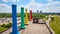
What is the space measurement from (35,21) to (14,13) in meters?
9.59

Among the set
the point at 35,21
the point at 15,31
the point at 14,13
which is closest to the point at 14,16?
the point at 14,13

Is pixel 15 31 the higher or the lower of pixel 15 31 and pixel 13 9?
the lower

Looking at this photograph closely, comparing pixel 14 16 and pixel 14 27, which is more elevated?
pixel 14 16

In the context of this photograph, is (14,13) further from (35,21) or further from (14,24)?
(35,21)

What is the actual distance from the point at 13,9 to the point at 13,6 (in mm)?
122

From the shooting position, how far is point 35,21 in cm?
1542

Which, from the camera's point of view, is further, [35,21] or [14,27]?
[35,21]

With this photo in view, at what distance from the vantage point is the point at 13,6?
5852 mm

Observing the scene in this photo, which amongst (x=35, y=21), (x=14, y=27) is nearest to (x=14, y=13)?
(x=14, y=27)

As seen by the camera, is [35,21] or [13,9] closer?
[13,9]

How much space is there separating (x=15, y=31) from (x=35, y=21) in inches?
373

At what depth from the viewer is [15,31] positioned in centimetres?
603

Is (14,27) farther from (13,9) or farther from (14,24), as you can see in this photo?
(13,9)

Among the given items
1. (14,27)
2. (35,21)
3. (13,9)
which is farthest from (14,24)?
(35,21)
